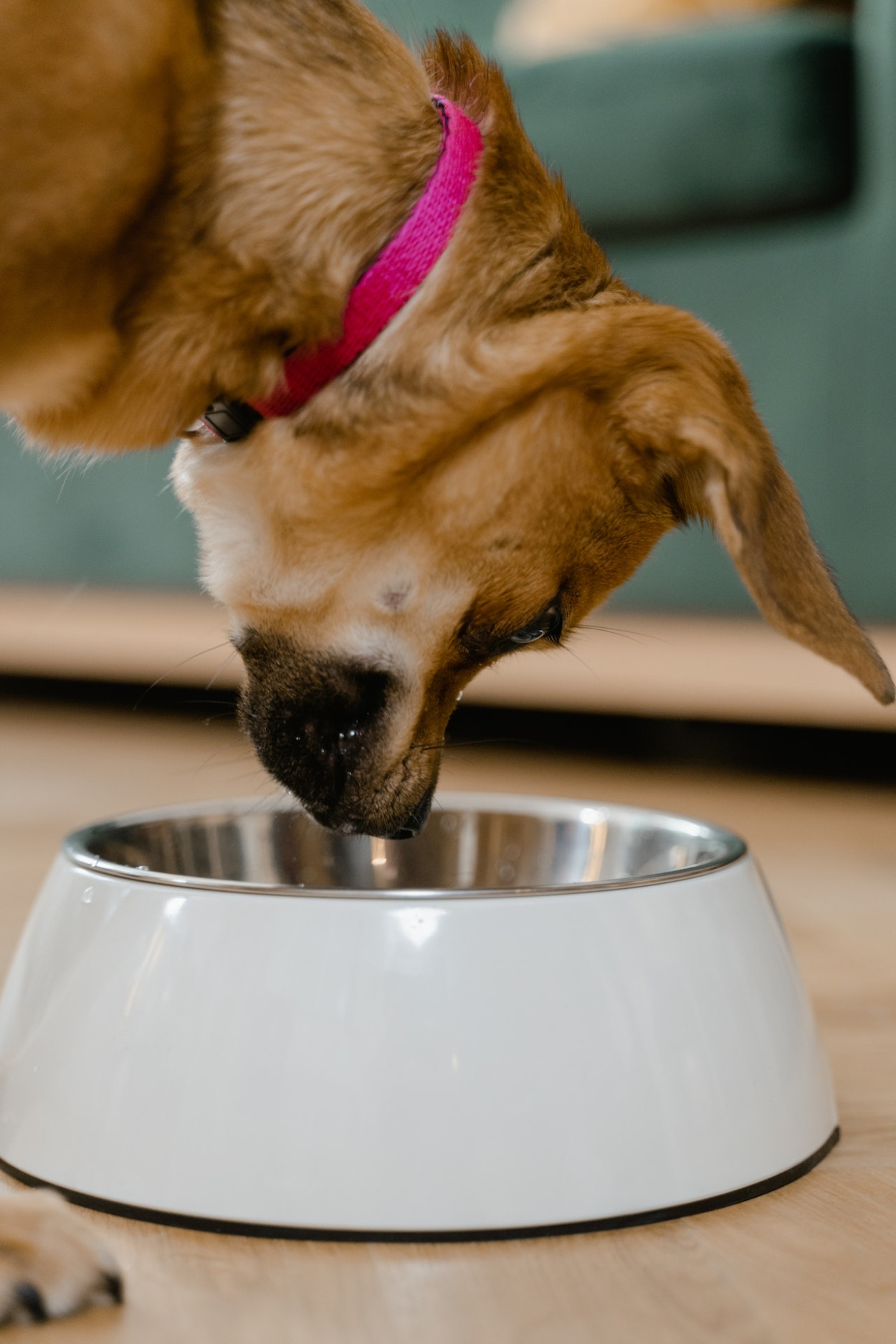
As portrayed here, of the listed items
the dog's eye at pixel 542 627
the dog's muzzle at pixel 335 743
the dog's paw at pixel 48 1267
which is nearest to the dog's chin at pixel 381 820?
the dog's muzzle at pixel 335 743

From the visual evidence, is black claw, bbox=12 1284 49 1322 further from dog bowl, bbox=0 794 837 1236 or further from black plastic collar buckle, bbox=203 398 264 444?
black plastic collar buckle, bbox=203 398 264 444

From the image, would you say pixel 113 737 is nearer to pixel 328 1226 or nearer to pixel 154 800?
pixel 154 800

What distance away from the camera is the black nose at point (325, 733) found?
1.19 meters

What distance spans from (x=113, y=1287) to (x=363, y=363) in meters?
0.64

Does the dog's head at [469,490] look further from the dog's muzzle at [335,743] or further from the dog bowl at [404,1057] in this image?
the dog bowl at [404,1057]

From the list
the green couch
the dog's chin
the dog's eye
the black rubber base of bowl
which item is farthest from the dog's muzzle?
the green couch

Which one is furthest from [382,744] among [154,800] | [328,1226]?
[154,800]

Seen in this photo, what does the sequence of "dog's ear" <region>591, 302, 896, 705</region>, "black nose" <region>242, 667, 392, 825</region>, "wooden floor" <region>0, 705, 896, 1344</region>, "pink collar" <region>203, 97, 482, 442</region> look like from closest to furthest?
"wooden floor" <region>0, 705, 896, 1344</region> → "dog's ear" <region>591, 302, 896, 705</region> → "pink collar" <region>203, 97, 482, 442</region> → "black nose" <region>242, 667, 392, 825</region>

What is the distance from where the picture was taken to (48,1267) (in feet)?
2.44

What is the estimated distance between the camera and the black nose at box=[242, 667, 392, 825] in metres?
1.19

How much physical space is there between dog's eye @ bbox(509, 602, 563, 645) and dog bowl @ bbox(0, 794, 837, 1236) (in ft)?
0.97

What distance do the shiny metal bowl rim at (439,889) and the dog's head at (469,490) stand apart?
6cm

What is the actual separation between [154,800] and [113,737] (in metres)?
0.79

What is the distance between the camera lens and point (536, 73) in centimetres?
232
